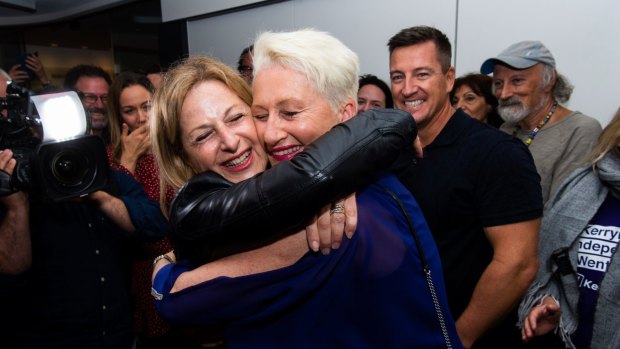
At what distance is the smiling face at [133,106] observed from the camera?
2.43 metres

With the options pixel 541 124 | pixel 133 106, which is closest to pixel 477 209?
pixel 541 124

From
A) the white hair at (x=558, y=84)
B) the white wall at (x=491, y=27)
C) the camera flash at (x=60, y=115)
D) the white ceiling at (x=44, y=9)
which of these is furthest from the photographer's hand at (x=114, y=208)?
the white ceiling at (x=44, y=9)

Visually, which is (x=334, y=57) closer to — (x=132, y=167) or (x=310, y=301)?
(x=310, y=301)

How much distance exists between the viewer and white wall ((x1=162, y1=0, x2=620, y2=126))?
2.48 m

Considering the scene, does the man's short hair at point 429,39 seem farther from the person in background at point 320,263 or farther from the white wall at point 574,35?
the white wall at point 574,35

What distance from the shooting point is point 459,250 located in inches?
59.5

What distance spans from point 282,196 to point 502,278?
1.09m

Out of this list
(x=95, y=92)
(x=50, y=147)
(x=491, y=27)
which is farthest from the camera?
(x=491, y=27)

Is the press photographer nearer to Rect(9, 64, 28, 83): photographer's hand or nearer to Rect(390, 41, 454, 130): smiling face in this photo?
Rect(390, 41, 454, 130): smiling face

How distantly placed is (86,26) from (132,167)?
Result: 23.0 feet

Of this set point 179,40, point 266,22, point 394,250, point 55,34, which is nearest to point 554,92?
point 394,250

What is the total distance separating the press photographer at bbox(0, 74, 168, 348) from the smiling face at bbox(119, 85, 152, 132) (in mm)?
798

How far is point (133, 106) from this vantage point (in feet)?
7.97

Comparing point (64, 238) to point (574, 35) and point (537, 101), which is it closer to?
point (537, 101)
